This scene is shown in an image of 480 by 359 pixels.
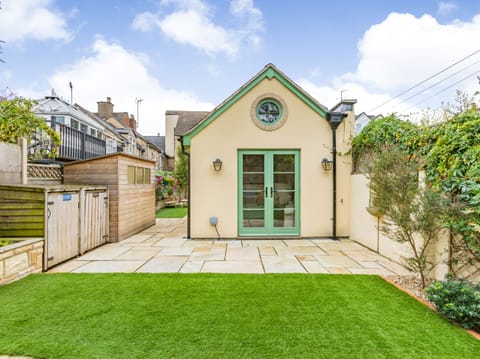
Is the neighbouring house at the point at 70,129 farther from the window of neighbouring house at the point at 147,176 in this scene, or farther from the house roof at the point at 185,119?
the house roof at the point at 185,119

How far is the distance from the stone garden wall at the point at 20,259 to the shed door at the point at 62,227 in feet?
0.63

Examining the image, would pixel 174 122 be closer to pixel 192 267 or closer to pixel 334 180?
pixel 334 180

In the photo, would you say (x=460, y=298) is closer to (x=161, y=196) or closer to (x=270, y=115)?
(x=270, y=115)

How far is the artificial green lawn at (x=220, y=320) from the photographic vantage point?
241 cm

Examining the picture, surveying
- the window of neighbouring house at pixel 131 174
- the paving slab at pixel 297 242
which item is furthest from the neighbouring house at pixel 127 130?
the paving slab at pixel 297 242

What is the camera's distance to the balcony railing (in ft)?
29.9

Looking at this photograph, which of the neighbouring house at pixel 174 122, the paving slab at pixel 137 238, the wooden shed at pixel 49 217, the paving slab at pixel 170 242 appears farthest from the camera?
the neighbouring house at pixel 174 122

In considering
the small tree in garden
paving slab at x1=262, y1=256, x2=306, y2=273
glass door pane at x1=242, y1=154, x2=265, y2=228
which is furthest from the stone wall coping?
the small tree in garden

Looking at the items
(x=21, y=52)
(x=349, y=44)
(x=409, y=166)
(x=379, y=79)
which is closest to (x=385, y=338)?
(x=409, y=166)

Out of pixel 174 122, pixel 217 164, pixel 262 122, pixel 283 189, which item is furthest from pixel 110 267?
pixel 174 122

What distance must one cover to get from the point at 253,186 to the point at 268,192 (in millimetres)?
465

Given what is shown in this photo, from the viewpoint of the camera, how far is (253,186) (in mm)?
7316

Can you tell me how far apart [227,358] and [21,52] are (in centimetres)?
1283

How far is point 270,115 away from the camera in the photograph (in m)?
7.33
